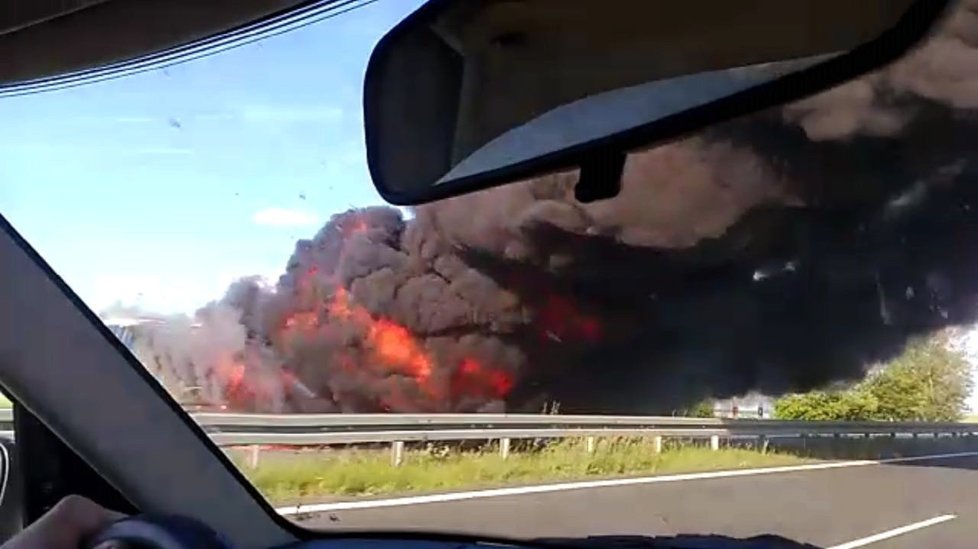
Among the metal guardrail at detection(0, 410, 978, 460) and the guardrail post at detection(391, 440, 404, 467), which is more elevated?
the metal guardrail at detection(0, 410, 978, 460)

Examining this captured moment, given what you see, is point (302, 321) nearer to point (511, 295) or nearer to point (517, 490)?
point (511, 295)

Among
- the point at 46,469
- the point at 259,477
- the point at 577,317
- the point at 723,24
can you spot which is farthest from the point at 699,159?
the point at 46,469

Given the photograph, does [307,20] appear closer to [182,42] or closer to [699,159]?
[182,42]

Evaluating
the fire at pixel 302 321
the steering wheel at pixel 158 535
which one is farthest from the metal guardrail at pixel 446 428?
the steering wheel at pixel 158 535

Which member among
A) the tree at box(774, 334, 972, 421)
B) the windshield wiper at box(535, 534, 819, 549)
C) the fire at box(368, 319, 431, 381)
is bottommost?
the windshield wiper at box(535, 534, 819, 549)

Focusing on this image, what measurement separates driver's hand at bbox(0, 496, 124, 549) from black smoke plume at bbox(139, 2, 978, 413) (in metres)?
1.09

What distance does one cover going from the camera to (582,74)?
2.45 meters

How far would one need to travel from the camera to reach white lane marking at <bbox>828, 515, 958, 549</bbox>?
3445mm

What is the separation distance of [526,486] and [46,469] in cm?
154

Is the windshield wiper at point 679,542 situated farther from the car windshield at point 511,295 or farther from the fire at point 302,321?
the fire at point 302,321

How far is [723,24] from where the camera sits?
2.25 metres

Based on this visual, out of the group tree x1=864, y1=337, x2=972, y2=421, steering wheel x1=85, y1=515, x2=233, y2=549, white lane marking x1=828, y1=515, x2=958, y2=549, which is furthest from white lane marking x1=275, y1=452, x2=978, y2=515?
steering wheel x1=85, y1=515, x2=233, y2=549

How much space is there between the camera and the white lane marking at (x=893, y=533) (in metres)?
3.45

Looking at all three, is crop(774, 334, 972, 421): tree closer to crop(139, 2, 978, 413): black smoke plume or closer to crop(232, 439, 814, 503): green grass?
crop(139, 2, 978, 413): black smoke plume
